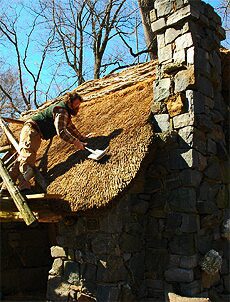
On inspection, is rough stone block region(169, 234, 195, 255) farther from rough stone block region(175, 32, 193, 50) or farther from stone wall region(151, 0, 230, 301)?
rough stone block region(175, 32, 193, 50)

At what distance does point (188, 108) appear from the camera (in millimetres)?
4848

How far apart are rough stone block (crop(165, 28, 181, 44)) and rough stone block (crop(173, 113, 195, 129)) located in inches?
45.8

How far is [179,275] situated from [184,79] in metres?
2.53

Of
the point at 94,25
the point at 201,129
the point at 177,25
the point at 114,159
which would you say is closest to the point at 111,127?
the point at 114,159

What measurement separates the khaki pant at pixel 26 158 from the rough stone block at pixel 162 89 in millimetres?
1769

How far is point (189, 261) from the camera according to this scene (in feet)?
14.5

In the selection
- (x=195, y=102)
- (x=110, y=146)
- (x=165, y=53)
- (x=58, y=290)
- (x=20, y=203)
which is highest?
(x=165, y=53)

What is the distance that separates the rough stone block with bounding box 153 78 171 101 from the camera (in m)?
5.06

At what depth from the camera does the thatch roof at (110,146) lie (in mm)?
4246

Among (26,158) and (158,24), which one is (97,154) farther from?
(158,24)

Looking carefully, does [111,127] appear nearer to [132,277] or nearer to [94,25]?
[132,277]

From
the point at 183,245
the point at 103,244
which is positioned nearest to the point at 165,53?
the point at 183,245

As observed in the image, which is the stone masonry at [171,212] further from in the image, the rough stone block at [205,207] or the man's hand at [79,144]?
the man's hand at [79,144]

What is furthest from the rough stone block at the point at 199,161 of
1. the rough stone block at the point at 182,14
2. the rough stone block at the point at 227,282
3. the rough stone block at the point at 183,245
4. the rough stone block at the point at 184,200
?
the rough stone block at the point at 182,14
